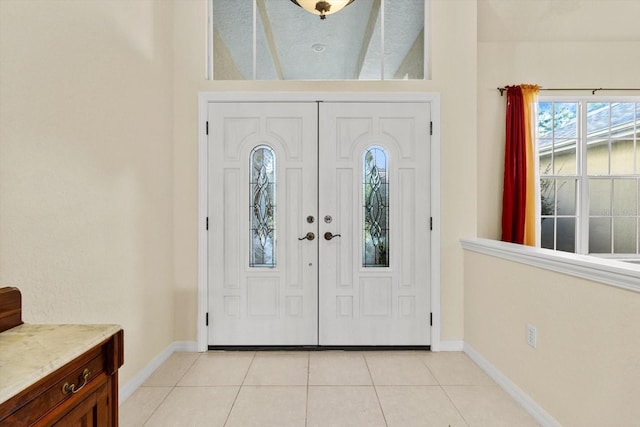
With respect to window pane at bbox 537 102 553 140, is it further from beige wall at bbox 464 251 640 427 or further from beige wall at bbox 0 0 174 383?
beige wall at bbox 0 0 174 383

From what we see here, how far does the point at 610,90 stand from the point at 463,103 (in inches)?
74.3

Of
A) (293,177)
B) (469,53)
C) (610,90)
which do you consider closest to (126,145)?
(293,177)

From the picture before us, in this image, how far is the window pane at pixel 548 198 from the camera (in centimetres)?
360

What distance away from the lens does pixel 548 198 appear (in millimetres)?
3609

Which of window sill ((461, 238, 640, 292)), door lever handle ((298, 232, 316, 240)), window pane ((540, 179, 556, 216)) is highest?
window pane ((540, 179, 556, 216))

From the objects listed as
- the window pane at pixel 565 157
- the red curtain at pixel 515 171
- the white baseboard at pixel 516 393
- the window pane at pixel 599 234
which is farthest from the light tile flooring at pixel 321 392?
the window pane at pixel 565 157

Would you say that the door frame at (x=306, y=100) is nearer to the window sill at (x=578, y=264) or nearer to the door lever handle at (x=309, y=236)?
the window sill at (x=578, y=264)

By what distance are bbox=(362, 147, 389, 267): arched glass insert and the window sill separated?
85cm

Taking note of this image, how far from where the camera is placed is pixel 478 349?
8.82ft

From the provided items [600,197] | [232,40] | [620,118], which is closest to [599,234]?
[600,197]

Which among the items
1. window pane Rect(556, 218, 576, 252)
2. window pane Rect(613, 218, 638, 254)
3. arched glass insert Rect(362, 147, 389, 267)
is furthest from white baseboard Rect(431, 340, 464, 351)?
window pane Rect(613, 218, 638, 254)

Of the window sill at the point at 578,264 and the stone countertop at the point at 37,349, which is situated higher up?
the window sill at the point at 578,264

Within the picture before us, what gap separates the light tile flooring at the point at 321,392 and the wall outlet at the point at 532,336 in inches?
17.0

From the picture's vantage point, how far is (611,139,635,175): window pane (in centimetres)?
361
